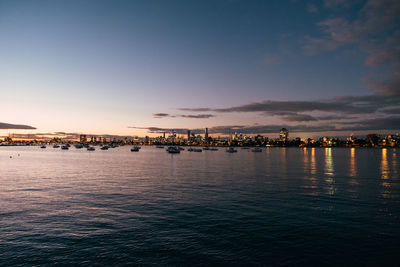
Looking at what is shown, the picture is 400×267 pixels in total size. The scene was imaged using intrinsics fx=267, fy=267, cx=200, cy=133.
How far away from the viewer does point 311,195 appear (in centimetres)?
3509

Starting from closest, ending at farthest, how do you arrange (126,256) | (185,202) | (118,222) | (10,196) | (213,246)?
1. (126,256)
2. (213,246)
3. (118,222)
4. (185,202)
5. (10,196)

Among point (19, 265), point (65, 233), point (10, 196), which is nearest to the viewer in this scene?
point (19, 265)

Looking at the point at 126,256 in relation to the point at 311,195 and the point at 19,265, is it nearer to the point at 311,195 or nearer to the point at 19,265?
the point at 19,265

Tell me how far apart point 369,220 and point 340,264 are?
1108 centimetres

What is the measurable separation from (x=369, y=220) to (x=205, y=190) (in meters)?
20.5

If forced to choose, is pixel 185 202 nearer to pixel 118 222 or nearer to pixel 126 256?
pixel 118 222

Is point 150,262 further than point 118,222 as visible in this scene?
No

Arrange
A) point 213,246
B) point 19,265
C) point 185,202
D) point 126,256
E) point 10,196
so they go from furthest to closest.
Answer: point 10,196
point 185,202
point 213,246
point 126,256
point 19,265

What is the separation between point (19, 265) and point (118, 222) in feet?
27.4

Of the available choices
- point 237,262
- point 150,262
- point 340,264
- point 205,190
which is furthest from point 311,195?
point 150,262

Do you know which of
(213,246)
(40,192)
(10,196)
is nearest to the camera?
(213,246)

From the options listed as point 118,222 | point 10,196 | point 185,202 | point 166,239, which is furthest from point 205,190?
point 10,196

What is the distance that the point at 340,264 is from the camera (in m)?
15.1

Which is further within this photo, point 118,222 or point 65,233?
point 118,222
